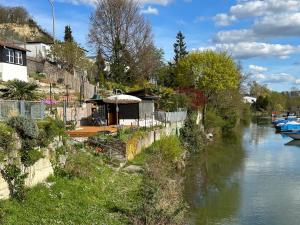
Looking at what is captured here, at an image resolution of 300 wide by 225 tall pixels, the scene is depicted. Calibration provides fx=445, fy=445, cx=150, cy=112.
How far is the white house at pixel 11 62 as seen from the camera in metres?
37.9

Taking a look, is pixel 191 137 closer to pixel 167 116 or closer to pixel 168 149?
pixel 167 116

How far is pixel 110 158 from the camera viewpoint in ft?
84.3

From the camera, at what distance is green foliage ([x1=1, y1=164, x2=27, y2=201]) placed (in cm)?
1509

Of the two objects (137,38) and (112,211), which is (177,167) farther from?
(137,38)

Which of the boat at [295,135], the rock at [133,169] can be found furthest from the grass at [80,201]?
the boat at [295,135]

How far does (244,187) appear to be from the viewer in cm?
2892

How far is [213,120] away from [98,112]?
23257 mm

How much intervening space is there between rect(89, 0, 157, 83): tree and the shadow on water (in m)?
23.3

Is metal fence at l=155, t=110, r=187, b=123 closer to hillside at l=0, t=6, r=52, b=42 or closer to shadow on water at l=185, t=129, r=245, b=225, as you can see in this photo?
shadow on water at l=185, t=129, r=245, b=225

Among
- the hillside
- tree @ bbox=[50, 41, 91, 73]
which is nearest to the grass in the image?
tree @ bbox=[50, 41, 91, 73]

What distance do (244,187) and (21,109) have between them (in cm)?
1592

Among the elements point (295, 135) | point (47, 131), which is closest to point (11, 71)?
point (47, 131)

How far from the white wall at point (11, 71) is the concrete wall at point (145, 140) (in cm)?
1342

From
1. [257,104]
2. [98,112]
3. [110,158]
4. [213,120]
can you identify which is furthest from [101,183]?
[257,104]
